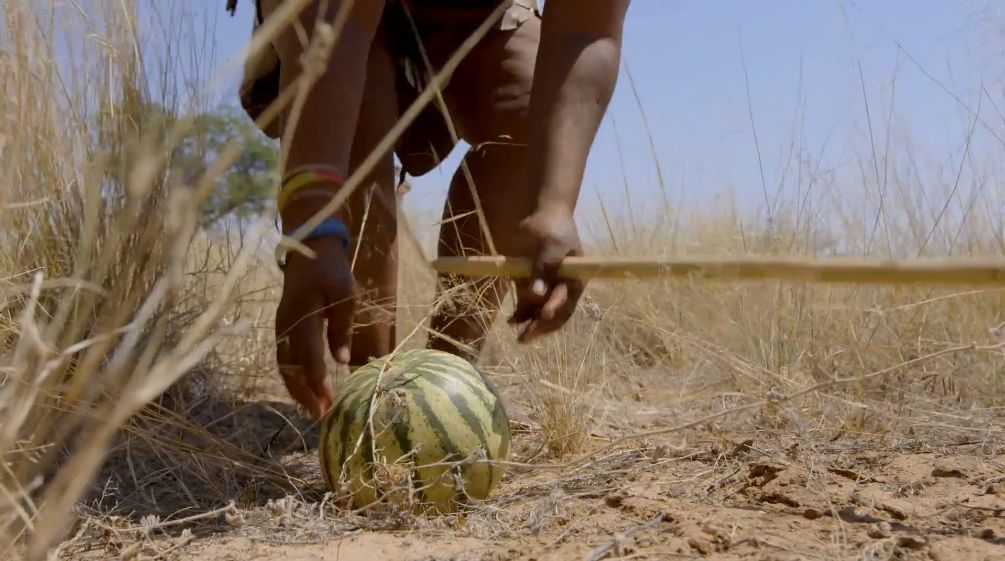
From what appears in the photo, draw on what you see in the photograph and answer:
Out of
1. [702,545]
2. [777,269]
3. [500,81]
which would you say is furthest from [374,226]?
[702,545]

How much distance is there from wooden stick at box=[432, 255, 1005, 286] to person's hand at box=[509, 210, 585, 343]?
3 centimetres

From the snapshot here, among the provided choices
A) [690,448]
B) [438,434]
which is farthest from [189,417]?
[690,448]

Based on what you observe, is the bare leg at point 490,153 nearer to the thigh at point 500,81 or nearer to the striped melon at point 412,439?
the thigh at point 500,81

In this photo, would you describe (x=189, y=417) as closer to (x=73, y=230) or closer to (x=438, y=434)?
(x=73, y=230)

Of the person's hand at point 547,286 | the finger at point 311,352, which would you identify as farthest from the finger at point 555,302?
the finger at point 311,352

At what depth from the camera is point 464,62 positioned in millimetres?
2805

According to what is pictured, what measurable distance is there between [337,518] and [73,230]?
118 cm

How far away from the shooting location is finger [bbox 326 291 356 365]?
1.87 metres

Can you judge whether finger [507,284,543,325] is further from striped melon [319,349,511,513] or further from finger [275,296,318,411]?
finger [275,296,318,411]

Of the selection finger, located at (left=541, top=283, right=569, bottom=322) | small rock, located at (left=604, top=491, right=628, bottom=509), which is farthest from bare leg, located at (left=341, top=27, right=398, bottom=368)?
small rock, located at (left=604, top=491, right=628, bottom=509)

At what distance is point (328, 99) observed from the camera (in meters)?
1.98

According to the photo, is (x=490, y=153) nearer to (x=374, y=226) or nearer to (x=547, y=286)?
(x=374, y=226)

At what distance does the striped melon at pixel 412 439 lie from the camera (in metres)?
1.77

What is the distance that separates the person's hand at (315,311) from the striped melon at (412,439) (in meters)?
0.10
